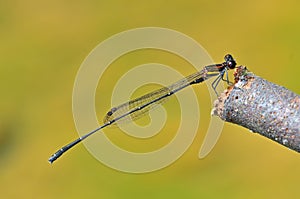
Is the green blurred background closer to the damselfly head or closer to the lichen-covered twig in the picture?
the damselfly head

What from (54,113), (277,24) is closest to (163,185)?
(54,113)

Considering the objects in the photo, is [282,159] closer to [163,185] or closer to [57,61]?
[163,185]

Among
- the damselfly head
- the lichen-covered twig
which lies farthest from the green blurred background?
the lichen-covered twig

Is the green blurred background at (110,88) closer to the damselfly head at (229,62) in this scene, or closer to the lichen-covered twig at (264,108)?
the damselfly head at (229,62)

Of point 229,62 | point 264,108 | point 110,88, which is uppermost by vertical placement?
point 110,88

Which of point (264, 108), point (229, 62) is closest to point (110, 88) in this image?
point (229, 62)

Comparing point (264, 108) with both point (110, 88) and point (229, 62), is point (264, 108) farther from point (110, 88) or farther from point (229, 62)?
point (110, 88)

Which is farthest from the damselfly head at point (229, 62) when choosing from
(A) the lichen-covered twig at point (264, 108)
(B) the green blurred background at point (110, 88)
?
(B) the green blurred background at point (110, 88)
